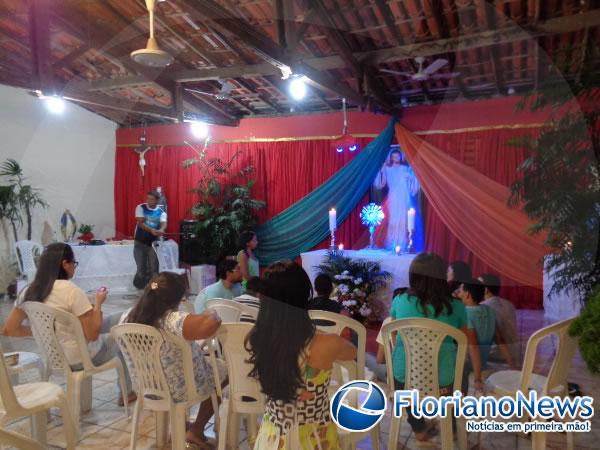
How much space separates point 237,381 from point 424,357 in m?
0.74

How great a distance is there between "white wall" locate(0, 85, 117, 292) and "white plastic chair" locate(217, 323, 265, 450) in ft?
10.8

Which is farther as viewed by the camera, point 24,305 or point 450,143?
point 450,143

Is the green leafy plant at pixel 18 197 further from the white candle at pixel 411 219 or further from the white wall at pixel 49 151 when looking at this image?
the white candle at pixel 411 219

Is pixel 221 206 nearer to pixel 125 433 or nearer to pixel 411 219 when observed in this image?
pixel 411 219

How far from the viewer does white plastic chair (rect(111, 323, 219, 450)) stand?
5.63 feet

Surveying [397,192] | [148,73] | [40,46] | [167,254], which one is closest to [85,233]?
[167,254]

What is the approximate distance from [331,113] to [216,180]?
1.70m

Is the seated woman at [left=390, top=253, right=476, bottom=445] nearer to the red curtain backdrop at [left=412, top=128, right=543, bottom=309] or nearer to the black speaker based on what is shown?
the red curtain backdrop at [left=412, top=128, right=543, bottom=309]

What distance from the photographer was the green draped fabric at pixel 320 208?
4.59 metres

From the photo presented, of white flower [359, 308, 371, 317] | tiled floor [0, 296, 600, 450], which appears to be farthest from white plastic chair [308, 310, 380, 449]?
white flower [359, 308, 371, 317]

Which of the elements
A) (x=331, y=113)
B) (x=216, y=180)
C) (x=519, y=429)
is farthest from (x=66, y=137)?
(x=519, y=429)

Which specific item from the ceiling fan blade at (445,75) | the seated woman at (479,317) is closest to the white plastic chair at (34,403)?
the seated woman at (479,317)

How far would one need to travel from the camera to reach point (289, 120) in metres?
5.55

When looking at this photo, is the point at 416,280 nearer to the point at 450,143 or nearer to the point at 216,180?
the point at 450,143
